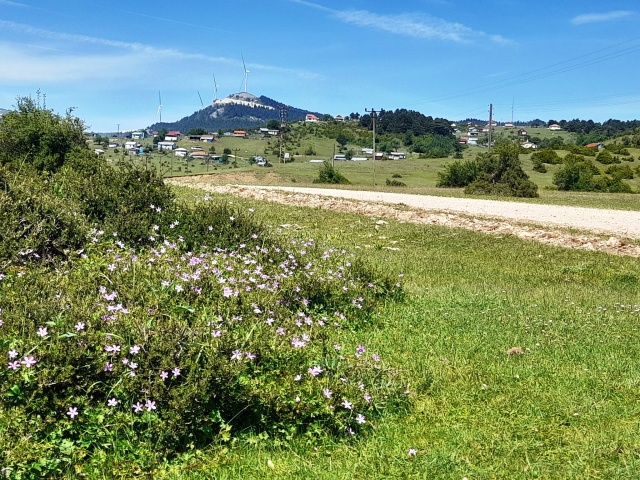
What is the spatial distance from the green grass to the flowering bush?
0.27 metres

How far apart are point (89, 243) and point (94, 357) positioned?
4252mm

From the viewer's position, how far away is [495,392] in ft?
17.6

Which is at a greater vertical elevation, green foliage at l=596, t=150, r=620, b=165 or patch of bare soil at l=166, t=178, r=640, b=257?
green foliage at l=596, t=150, r=620, b=165

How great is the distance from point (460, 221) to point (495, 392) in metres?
14.7

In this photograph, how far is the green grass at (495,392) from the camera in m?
4.00

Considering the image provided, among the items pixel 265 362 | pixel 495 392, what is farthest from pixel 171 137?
pixel 495 392

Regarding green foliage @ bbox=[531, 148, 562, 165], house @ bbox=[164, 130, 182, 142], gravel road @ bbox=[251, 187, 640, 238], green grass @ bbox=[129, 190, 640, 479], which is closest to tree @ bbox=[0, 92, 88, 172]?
gravel road @ bbox=[251, 187, 640, 238]

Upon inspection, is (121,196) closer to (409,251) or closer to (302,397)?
(302,397)

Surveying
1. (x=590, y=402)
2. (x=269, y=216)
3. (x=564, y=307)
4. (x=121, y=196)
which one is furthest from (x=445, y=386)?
(x=269, y=216)

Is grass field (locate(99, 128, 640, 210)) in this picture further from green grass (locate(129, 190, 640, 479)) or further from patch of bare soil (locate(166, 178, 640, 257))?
green grass (locate(129, 190, 640, 479))

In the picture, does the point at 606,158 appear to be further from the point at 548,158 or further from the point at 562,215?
the point at 562,215

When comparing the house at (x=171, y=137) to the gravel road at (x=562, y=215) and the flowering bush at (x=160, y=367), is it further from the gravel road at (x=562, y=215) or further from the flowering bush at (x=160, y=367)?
the flowering bush at (x=160, y=367)

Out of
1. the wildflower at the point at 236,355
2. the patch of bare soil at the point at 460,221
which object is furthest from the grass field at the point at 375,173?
the wildflower at the point at 236,355

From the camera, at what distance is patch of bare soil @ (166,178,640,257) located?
15.6 meters
